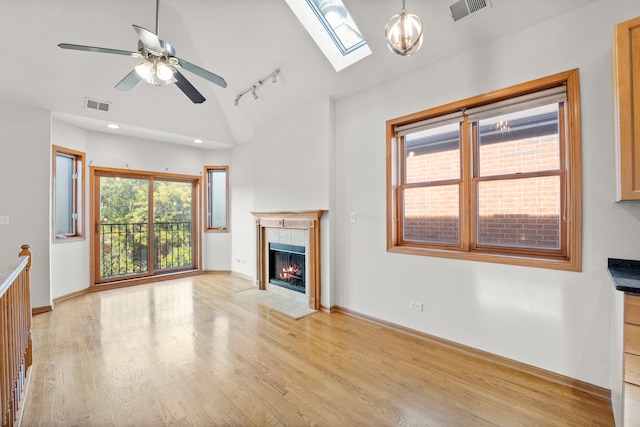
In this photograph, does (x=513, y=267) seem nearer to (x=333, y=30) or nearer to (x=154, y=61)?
(x=333, y=30)

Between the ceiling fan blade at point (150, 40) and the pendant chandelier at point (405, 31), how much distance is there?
1696 millimetres

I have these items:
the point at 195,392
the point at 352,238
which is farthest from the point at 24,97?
the point at 352,238

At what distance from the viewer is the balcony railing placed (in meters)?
5.33

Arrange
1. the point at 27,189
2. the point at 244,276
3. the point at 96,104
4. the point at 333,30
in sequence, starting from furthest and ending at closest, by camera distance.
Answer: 1. the point at 244,276
2. the point at 96,104
3. the point at 27,189
4. the point at 333,30

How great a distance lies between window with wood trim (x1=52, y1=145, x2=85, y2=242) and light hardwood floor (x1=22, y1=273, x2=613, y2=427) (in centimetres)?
168

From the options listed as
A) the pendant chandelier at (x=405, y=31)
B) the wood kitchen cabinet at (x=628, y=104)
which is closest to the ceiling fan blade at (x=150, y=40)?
the pendant chandelier at (x=405, y=31)

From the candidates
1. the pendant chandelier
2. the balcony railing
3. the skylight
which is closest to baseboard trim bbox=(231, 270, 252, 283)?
the balcony railing

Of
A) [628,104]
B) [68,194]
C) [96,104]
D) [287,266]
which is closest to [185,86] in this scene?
[96,104]

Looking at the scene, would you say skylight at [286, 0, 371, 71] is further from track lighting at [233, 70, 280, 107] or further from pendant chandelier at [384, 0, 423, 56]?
pendant chandelier at [384, 0, 423, 56]

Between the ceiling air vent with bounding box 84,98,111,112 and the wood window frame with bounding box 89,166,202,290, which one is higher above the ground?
the ceiling air vent with bounding box 84,98,111,112

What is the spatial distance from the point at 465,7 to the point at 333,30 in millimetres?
1512

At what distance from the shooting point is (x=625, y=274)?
1.81 m

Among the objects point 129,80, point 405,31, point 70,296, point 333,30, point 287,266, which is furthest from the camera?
point 287,266

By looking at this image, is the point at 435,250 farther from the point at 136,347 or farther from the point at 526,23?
the point at 136,347
